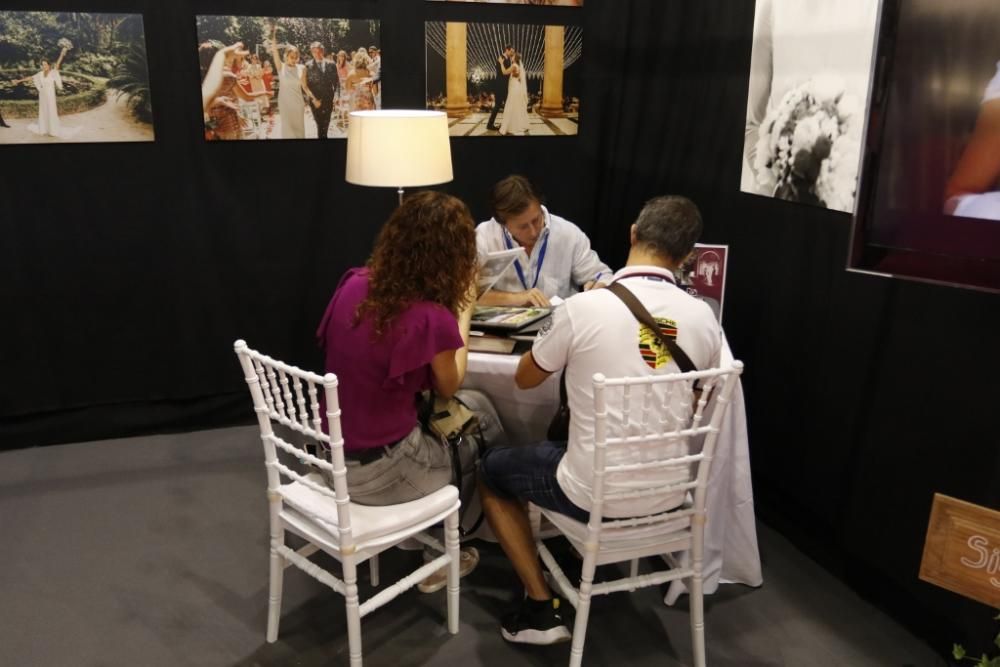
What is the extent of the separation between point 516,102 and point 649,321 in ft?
6.88

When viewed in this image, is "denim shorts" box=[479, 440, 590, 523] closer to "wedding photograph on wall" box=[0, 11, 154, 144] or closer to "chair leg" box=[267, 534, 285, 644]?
"chair leg" box=[267, 534, 285, 644]

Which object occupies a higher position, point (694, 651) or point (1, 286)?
point (1, 286)

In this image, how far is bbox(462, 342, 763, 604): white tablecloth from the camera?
2.34 metres

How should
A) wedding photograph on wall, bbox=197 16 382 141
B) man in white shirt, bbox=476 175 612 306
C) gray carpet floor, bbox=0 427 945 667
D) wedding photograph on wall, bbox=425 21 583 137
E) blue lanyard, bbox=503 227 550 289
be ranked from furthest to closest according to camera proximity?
1. wedding photograph on wall, bbox=425 21 583 137
2. wedding photograph on wall, bbox=197 16 382 141
3. blue lanyard, bbox=503 227 550 289
4. man in white shirt, bbox=476 175 612 306
5. gray carpet floor, bbox=0 427 945 667

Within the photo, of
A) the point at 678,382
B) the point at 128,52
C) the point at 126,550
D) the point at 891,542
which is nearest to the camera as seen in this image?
the point at 678,382

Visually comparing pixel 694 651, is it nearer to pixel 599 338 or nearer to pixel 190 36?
pixel 599 338

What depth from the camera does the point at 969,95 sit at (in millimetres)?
1693

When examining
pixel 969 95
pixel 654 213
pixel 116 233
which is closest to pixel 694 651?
pixel 654 213

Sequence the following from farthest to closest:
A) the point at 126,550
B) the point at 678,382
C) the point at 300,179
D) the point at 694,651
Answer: the point at 300,179
the point at 126,550
the point at 694,651
the point at 678,382

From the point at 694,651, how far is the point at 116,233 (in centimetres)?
269

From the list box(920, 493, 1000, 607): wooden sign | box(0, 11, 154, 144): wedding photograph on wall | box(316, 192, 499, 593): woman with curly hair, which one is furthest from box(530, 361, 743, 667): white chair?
box(0, 11, 154, 144): wedding photograph on wall

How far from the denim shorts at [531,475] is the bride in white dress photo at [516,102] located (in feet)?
6.25

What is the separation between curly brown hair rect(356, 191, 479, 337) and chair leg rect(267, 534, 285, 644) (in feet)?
2.29

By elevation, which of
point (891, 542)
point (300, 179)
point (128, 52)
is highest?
point (128, 52)
